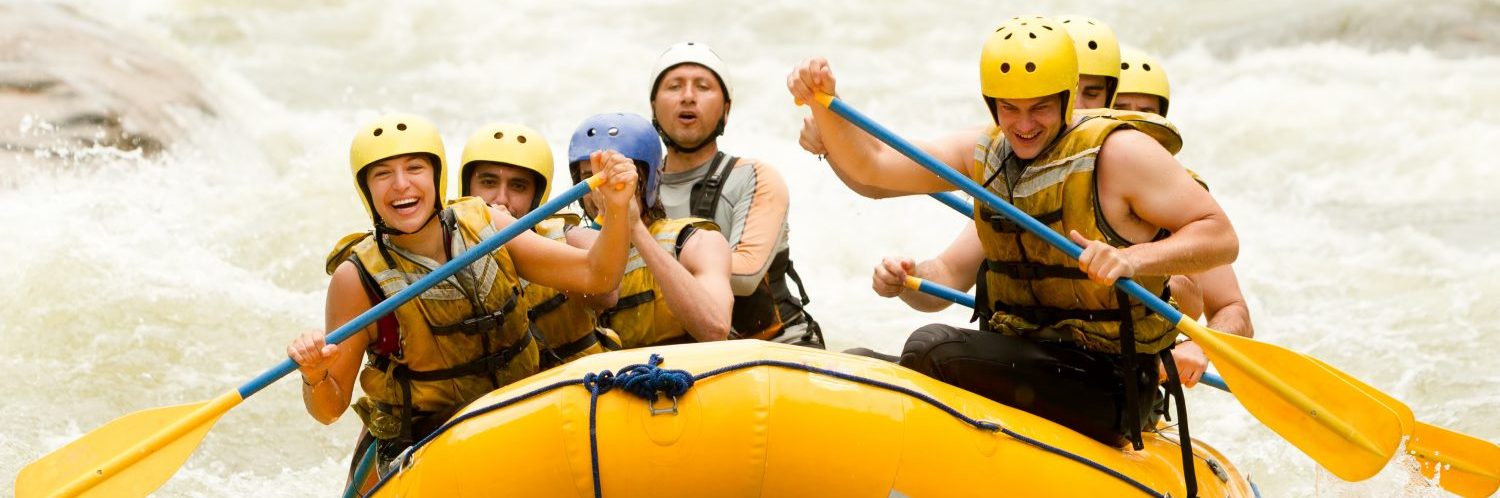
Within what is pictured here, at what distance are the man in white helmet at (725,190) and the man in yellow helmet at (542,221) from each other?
1.25 ft

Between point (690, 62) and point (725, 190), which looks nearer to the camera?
point (725, 190)

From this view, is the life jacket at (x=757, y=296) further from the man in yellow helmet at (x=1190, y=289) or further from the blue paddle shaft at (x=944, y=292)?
the man in yellow helmet at (x=1190, y=289)

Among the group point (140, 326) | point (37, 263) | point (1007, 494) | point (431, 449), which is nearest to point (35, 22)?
point (37, 263)

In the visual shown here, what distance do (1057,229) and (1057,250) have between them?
46mm

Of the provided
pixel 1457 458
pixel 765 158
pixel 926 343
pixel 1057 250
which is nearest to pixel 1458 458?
pixel 1457 458

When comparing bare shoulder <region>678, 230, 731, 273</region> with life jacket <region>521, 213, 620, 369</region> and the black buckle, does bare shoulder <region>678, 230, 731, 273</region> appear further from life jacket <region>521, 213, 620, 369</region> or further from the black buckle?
the black buckle

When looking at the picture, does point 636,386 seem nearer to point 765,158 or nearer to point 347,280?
point 347,280

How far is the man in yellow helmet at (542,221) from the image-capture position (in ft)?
12.7

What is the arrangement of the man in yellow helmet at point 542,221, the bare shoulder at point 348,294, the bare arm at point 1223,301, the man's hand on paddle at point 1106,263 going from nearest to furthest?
1. the man's hand on paddle at point 1106,263
2. the bare shoulder at point 348,294
3. the man in yellow helmet at point 542,221
4. the bare arm at point 1223,301

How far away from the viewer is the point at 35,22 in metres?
9.48

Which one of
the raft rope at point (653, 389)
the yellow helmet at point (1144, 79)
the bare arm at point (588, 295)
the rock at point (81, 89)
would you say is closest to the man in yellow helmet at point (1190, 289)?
the yellow helmet at point (1144, 79)

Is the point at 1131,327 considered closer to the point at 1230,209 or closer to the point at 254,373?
the point at 254,373

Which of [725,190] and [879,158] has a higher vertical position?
[879,158]

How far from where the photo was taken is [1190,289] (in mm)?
3996
